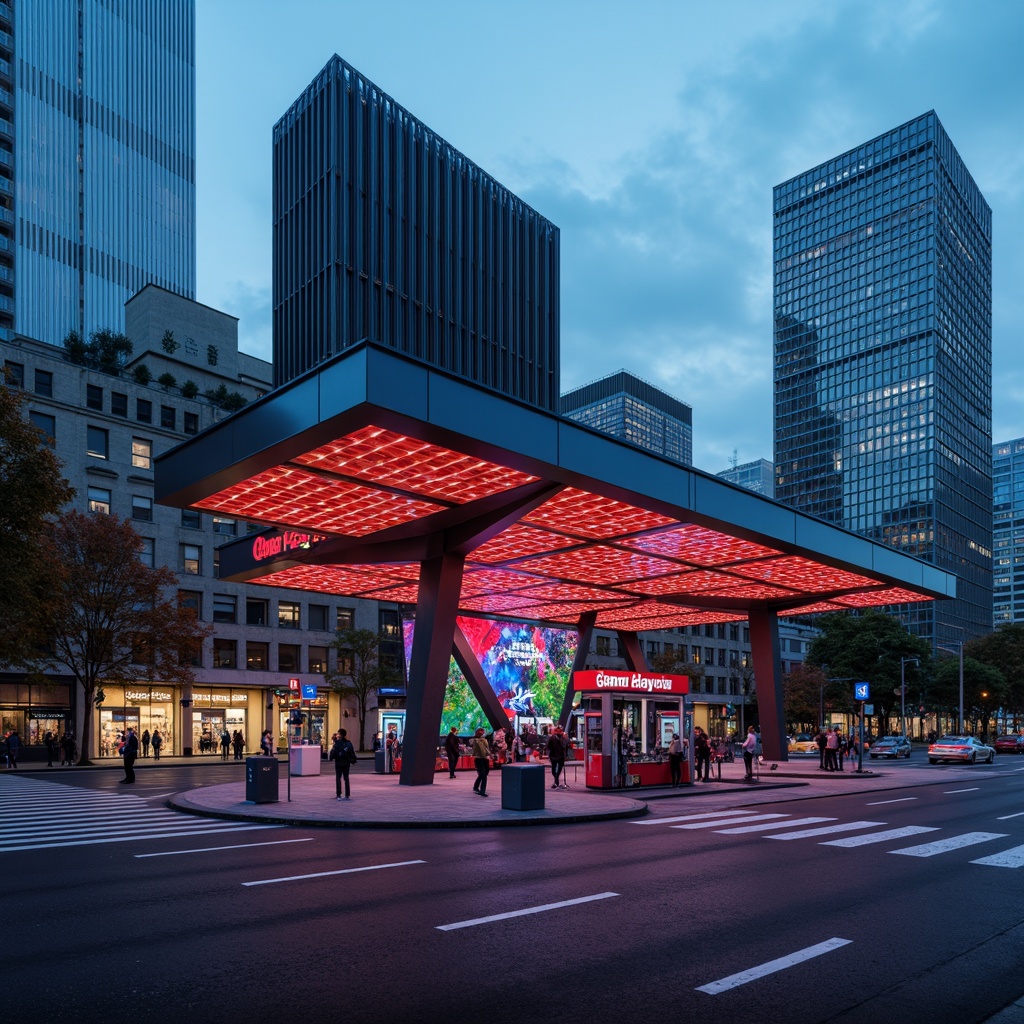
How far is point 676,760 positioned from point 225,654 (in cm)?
4082

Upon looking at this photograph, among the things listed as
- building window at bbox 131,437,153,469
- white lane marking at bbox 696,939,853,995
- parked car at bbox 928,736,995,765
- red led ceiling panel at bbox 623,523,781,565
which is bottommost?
parked car at bbox 928,736,995,765

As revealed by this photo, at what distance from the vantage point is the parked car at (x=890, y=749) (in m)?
58.0

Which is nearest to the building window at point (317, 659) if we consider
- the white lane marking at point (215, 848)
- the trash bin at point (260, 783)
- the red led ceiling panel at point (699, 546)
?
the red led ceiling panel at point (699, 546)

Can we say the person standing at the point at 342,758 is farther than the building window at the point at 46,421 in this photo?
No

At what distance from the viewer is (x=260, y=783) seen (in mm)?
23688

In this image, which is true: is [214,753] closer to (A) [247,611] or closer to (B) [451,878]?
(A) [247,611]

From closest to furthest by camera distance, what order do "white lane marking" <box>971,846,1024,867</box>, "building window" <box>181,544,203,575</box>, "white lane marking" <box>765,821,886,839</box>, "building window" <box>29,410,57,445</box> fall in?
1. "white lane marking" <box>971,846,1024,867</box>
2. "white lane marking" <box>765,821,886,839</box>
3. "building window" <box>29,410,57,445</box>
4. "building window" <box>181,544,203,575</box>

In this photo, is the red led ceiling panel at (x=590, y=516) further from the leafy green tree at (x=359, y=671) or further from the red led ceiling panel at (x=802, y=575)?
the leafy green tree at (x=359, y=671)

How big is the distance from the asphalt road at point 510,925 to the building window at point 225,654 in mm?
44391

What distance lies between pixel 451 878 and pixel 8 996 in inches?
256

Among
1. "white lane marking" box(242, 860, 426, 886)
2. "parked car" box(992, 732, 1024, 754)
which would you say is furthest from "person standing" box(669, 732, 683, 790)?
"parked car" box(992, 732, 1024, 754)

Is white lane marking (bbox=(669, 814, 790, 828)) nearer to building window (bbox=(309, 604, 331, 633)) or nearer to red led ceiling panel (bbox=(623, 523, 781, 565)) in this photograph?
red led ceiling panel (bbox=(623, 523, 781, 565))

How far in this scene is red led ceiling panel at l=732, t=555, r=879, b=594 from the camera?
3516 cm

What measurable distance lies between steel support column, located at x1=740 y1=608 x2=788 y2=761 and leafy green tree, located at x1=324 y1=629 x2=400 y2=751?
27.9 meters
